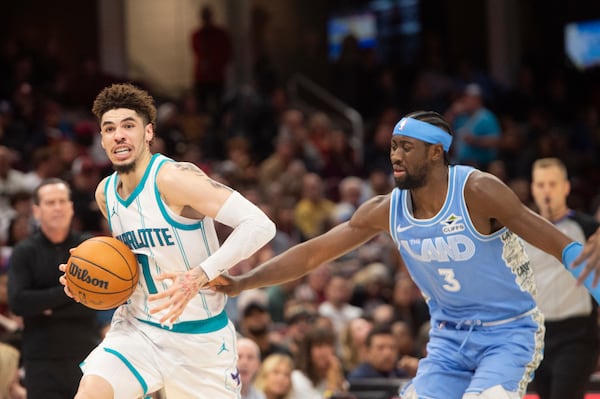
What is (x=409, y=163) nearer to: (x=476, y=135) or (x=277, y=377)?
(x=277, y=377)

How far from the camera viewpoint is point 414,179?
5277mm

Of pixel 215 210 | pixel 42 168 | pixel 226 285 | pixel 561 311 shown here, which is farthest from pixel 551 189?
pixel 42 168

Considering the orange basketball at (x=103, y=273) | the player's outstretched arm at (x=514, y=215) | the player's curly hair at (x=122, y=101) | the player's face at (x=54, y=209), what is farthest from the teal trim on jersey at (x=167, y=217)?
the player's face at (x=54, y=209)

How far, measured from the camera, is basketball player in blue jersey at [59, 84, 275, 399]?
202 inches

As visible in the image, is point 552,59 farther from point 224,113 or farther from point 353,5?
point 224,113

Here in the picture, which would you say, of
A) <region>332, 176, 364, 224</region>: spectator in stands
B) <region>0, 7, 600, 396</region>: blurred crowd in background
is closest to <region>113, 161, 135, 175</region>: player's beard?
<region>0, 7, 600, 396</region>: blurred crowd in background

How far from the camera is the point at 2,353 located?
6.71m

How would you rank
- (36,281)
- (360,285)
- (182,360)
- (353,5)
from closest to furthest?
(182,360), (36,281), (360,285), (353,5)

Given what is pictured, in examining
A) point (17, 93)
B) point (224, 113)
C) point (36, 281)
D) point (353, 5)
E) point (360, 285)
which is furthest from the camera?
point (353, 5)

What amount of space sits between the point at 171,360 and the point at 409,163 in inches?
61.4

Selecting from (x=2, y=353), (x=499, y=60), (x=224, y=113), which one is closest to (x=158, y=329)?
(x=2, y=353)

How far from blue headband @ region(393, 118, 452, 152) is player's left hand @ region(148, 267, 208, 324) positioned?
1279mm

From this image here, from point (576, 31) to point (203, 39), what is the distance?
6.94 m

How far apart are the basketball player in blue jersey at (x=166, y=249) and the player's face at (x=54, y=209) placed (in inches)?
49.1
